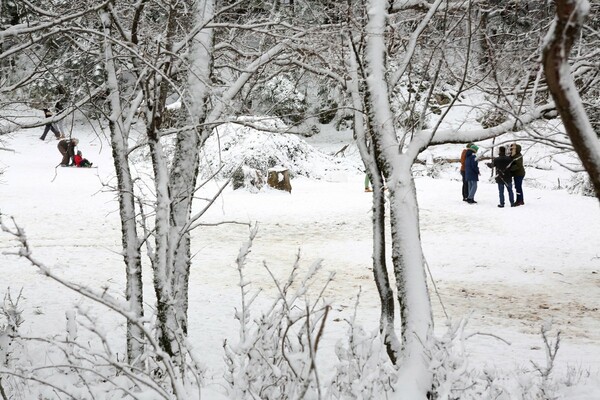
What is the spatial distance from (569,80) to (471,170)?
44.4 ft

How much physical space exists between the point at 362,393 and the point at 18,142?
25.6 metres

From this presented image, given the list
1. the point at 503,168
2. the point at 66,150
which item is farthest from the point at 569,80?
the point at 66,150

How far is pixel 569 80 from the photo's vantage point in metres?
1.09

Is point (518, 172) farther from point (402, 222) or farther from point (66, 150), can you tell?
point (66, 150)

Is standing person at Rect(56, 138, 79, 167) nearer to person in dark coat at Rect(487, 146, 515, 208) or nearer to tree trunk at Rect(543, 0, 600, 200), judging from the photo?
person in dark coat at Rect(487, 146, 515, 208)

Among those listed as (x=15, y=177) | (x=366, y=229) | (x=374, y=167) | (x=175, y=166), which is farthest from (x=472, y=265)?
(x=15, y=177)

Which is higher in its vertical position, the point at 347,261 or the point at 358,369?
the point at 358,369

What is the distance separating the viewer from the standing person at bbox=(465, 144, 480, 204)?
13878mm

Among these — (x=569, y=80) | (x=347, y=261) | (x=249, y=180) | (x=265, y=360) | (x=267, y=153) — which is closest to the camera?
(x=569, y=80)

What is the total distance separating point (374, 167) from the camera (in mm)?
4789

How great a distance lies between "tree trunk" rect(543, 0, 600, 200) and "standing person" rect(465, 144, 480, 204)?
13.2 meters

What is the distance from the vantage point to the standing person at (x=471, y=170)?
45.5 feet

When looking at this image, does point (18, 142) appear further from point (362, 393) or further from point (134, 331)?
point (362, 393)

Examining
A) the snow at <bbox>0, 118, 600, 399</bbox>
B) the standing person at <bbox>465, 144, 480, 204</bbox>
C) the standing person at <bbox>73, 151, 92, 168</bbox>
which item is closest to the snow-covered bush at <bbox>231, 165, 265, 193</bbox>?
the snow at <bbox>0, 118, 600, 399</bbox>
